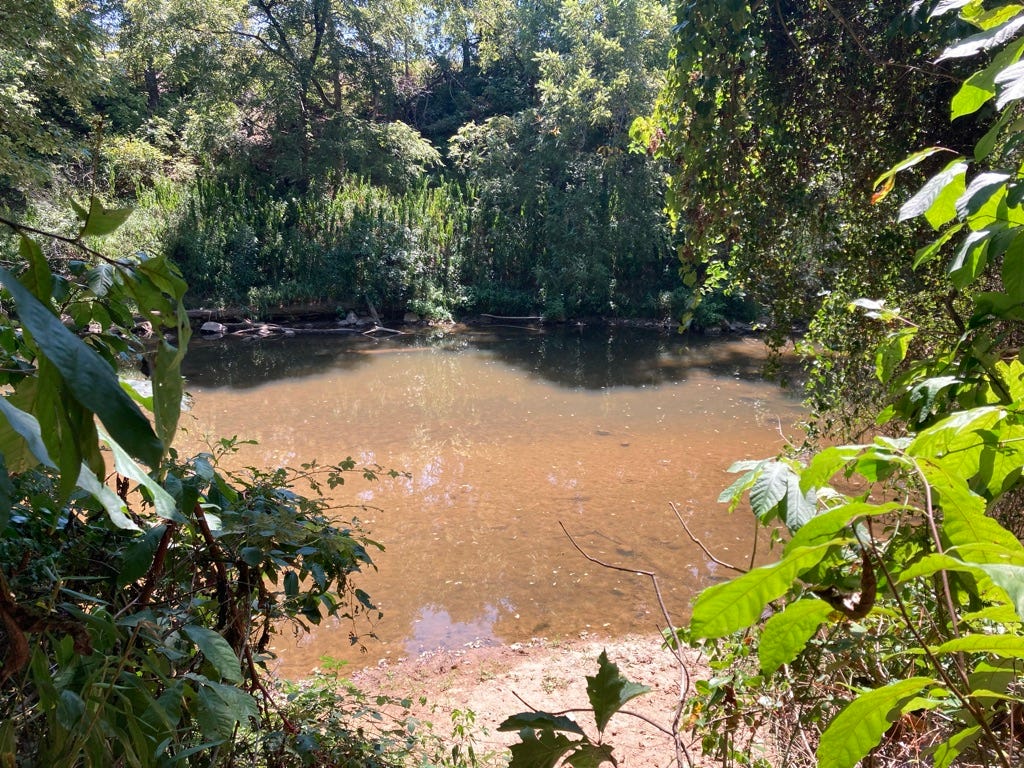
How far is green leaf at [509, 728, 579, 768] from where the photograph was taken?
65 centimetres

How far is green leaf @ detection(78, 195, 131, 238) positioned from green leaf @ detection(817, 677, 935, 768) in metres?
0.75

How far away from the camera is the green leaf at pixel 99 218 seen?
0.66 meters

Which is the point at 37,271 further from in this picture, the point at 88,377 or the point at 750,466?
the point at 750,466

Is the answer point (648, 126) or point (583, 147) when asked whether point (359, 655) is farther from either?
point (583, 147)

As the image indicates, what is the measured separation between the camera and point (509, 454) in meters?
7.15

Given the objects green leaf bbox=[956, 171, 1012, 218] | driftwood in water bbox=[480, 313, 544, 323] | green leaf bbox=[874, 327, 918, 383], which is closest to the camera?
green leaf bbox=[956, 171, 1012, 218]

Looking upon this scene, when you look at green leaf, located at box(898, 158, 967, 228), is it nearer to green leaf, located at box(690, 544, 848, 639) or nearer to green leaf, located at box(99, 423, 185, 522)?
green leaf, located at box(690, 544, 848, 639)

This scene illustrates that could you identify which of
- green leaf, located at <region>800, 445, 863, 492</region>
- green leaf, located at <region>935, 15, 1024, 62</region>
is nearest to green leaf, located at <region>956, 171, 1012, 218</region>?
green leaf, located at <region>935, 15, 1024, 62</region>

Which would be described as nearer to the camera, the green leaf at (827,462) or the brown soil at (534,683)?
the green leaf at (827,462)

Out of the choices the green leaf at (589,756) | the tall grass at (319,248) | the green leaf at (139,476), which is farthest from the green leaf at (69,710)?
the tall grass at (319,248)

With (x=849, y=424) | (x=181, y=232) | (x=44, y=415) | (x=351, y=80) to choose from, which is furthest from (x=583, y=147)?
(x=44, y=415)

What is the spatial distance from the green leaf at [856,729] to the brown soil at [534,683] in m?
2.38

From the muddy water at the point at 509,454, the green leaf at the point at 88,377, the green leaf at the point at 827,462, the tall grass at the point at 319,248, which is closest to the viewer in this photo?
the green leaf at the point at 88,377

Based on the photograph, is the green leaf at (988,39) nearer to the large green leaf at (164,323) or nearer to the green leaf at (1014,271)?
the green leaf at (1014,271)
